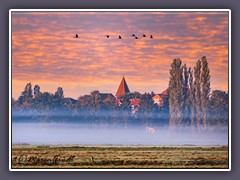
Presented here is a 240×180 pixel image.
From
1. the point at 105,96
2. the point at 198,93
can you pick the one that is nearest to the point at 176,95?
the point at 198,93

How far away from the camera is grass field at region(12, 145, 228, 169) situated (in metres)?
6.90

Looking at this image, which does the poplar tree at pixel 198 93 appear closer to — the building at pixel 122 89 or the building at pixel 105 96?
the building at pixel 122 89

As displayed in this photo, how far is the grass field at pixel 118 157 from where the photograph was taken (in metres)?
6.90

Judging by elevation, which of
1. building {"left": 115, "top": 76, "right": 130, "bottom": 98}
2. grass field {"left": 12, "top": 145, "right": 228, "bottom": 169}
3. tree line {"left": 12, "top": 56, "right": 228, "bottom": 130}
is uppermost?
building {"left": 115, "top": 76, "right": 130, "bottom": 98}

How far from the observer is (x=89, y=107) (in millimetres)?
6984

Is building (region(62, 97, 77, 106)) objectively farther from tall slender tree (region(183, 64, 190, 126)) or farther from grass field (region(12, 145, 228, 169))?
tall slender tree (region(183, 64, 190, 126))

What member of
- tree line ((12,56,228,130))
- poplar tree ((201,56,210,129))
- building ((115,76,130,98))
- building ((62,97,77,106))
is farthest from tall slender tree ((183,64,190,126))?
building ((62,97,77,106))

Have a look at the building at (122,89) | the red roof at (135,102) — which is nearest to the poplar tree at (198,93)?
the red roof at (135,102)

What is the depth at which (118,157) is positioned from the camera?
22.7 feet

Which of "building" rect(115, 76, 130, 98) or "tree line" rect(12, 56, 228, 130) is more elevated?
"building" rect(115, 76, 130, 98)

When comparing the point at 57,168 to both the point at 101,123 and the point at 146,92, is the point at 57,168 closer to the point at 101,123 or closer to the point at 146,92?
the point at 101,123

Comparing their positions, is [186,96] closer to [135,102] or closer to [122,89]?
[135,102]

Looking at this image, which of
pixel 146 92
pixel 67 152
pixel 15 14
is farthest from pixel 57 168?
pixel 15 14
